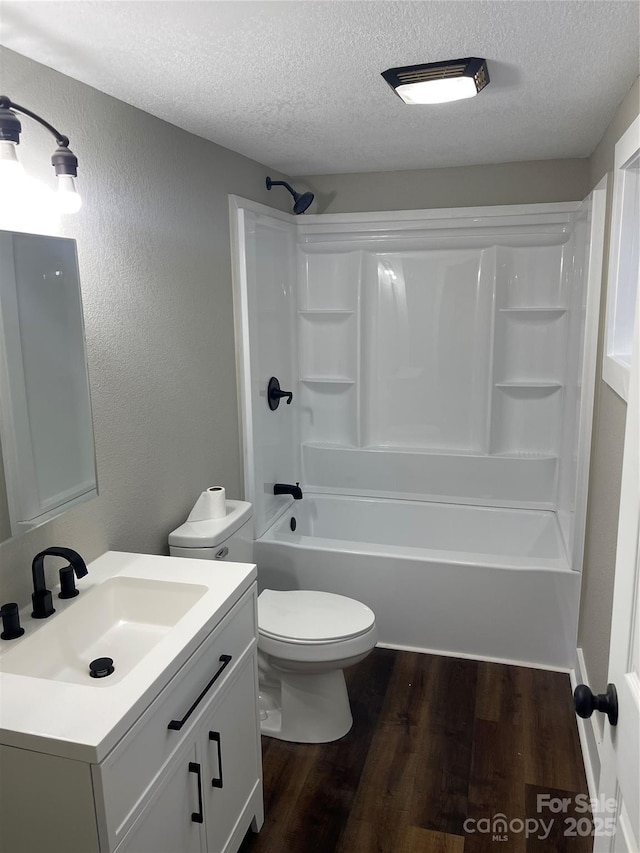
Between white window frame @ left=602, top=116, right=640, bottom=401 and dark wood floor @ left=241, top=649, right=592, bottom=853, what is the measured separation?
136 centimetres

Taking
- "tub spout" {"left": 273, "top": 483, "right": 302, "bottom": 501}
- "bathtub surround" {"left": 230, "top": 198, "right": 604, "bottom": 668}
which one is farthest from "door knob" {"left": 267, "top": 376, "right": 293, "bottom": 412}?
"tub spout" {"left": 273, "top": 483, "right": 302, "bottom": 501}

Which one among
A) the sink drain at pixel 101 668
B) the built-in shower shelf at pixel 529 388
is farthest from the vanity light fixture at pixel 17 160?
the built-in shower shelf at pixel 529 388

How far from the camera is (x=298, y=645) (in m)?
2.30

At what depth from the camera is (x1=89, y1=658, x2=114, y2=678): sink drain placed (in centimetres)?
158

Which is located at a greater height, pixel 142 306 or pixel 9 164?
pixel 9 164

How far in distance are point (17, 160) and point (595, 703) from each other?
1.64 m

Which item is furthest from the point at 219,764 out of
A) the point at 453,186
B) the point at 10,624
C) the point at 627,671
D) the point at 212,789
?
the point at 453,186

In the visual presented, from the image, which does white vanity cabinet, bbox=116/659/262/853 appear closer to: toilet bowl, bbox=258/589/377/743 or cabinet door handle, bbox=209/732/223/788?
cabinet door handle, bbox=209/732/223/788

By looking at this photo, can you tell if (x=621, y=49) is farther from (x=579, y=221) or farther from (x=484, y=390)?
(x=484, y=390)

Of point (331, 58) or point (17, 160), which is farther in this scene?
point (331, 58)

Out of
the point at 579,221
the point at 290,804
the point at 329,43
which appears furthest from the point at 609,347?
the point at 290,804

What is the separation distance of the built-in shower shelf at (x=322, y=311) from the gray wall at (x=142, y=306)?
935 millimetres

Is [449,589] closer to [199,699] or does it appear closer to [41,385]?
[199,699]

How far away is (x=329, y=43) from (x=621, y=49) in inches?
29.9
